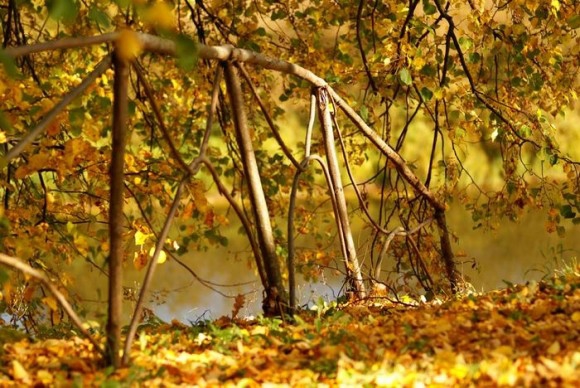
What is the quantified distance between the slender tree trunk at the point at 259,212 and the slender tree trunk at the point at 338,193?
31.1 inches

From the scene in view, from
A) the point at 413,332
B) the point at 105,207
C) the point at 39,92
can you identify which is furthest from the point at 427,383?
the point at 105,207

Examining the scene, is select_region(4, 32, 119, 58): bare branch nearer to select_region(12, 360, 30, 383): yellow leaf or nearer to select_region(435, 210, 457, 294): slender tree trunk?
select_region(12, 360, 30, 383): yellow leaf

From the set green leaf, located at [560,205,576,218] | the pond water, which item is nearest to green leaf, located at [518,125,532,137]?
green leaf, located at [560,205,576,218]

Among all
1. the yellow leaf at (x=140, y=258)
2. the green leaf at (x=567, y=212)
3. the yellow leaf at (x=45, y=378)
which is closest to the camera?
the yellow leaf at (x=45, y=378)

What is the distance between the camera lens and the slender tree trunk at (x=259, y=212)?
3367 millimetres

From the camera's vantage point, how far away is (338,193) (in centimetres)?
418

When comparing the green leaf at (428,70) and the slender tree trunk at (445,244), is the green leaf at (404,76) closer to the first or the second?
the green leaf at (428,70)

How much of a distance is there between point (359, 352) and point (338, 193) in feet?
5.36

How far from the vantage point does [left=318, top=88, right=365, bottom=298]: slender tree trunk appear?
4.15 meters

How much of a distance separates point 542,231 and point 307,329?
32.7 feet

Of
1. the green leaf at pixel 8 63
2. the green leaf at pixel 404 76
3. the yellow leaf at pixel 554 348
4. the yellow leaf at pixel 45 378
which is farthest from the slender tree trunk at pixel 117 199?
the green leaf at pixel 404 76

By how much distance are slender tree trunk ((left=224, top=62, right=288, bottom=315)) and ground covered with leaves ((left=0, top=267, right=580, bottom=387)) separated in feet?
0.48

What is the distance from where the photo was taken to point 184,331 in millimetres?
3221

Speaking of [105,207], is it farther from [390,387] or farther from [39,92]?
[390,387]
